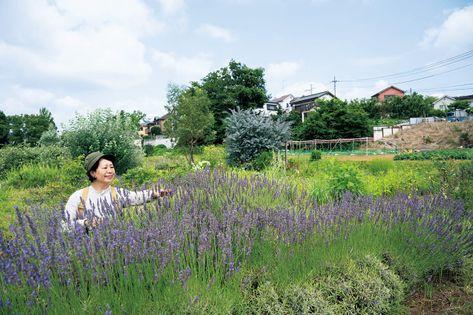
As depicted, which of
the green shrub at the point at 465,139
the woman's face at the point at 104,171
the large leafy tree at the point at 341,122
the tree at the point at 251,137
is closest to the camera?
the woman's face at the point at 104,171

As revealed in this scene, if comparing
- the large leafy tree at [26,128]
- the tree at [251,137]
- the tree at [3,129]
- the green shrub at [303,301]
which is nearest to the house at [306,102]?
the large leafy tree at [26,128]

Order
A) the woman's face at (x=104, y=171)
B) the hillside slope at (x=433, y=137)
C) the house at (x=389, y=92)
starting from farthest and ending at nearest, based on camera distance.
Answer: the house at (x=389, y=92) → the hillside slope at (x=433, y=137) → the woman's face at (x=104, y=171)

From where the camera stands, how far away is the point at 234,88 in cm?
3859

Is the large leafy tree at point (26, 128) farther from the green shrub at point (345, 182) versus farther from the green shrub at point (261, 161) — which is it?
the green shrub at point (345, 182)

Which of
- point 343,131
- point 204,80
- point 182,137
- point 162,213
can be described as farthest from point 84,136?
point 204,80

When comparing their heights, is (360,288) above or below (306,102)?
below

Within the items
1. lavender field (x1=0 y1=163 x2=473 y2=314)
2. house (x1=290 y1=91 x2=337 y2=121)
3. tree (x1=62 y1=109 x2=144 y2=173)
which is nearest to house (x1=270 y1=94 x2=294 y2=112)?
house (x1=290 y1=91 x2=337 y2=121)

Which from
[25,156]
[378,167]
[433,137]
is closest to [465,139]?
[433,137]

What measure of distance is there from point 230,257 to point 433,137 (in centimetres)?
3440

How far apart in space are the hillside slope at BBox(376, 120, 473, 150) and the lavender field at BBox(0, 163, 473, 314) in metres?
27.2

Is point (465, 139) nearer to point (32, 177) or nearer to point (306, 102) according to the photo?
point (306, 102)

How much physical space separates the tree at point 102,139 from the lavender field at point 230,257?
9.79 m

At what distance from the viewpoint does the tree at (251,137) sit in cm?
1176

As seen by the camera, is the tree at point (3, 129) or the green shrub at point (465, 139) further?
the tree at point (3, 129)
